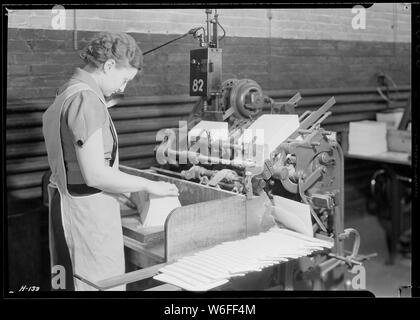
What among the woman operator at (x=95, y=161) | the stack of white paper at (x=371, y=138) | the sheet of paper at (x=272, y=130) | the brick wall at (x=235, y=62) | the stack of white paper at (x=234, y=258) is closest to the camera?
the stack of white paper at (x=234, y=258)

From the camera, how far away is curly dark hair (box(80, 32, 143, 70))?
2.17 m

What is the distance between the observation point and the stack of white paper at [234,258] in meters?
1.81

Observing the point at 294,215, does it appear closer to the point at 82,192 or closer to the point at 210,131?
the point at 210,131

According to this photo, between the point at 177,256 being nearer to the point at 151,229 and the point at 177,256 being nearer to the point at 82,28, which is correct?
the point at 151,229

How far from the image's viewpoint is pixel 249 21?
Result: 4.10 m

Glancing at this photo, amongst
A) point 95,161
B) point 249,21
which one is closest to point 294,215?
point 95,161

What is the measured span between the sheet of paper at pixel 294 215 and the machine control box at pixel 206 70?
0.82 metres

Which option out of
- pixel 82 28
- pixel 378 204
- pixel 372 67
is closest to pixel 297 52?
pixel 372 67

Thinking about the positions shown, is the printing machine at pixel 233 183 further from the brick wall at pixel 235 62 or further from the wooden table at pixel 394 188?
the wooden table at pixel 394 188

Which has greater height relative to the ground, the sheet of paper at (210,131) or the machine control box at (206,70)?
the machine control box at (206,70)

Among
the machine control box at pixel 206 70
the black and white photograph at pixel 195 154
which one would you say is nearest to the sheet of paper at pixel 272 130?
the black and white photograph at pixel 195 154

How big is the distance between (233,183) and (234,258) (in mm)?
590

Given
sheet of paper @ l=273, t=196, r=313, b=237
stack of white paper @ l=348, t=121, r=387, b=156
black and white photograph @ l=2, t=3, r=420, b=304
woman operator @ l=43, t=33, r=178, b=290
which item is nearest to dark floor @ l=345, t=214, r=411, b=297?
black and white photograph @ l=2, t=3, r=420, b=304
